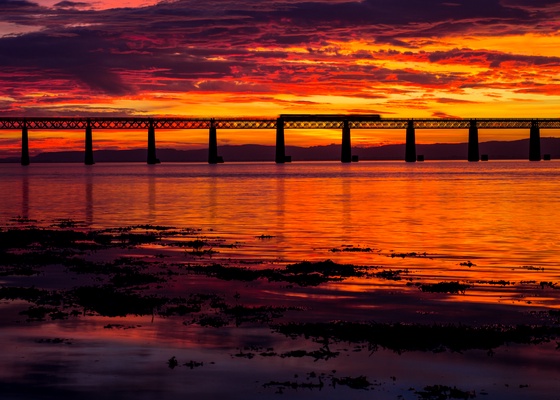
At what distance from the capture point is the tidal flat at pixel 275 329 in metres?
11.9

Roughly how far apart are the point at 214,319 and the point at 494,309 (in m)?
5.63

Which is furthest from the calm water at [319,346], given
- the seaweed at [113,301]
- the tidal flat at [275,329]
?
the seaweed at [113,301]

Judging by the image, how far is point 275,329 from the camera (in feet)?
51.5

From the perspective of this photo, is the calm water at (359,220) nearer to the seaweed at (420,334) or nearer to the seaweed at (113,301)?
the seaweed at (113,301)

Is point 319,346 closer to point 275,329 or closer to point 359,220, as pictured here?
point 275,329

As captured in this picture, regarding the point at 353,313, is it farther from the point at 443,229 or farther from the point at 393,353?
the point at 443,229

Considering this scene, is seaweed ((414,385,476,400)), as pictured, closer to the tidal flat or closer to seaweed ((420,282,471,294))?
the tidal flat

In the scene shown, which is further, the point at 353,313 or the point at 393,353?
the point at 353,313

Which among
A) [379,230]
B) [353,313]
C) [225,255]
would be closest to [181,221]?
[379,230]

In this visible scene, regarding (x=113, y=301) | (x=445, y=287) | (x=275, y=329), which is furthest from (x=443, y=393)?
(x=445, y=287)

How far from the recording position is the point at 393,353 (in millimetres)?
13828

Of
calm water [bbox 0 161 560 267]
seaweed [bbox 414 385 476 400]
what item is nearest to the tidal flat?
seaweed [bbox 414 385 476 400]

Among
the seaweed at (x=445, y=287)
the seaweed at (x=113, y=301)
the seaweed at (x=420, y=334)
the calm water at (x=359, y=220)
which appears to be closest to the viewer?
the seaweed at (x=420, y=334)

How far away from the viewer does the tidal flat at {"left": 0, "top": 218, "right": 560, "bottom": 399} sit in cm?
1191
